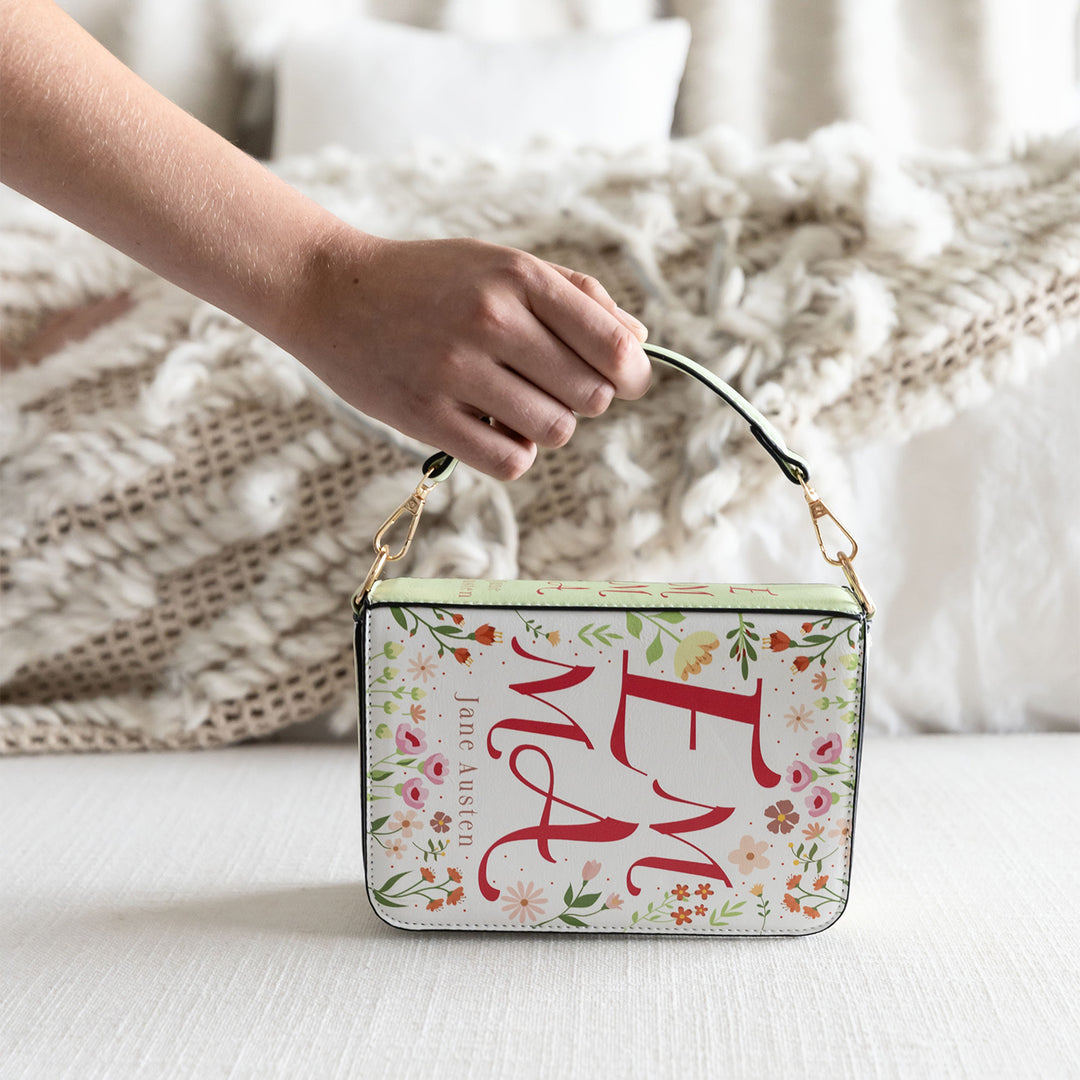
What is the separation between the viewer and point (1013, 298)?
29.5 inches

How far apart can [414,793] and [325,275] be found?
0.27 meters

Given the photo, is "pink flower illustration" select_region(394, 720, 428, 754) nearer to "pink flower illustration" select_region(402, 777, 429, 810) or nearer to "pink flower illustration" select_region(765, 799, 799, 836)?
"pink flower illustration" select_region(402, 777, 429, 810)

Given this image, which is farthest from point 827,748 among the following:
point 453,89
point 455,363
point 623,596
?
point 453,89

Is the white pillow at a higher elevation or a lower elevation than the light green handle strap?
higher

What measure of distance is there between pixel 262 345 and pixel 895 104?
3.03 feet

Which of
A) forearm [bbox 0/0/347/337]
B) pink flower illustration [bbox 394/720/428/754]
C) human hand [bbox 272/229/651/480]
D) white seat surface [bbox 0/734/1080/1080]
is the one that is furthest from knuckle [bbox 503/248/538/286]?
white seat surface [bbox 0/734/1080/1080]

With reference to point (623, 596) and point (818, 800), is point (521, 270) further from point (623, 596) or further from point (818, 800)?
point (818, 800)

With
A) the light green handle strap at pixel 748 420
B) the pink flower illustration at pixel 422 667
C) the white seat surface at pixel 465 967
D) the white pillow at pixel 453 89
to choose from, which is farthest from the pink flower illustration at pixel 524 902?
the white pillow at pixel 453 89

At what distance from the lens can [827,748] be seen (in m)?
0.51

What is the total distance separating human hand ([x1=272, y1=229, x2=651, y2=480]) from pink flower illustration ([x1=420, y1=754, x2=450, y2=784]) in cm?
15

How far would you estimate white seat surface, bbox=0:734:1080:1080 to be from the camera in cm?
41

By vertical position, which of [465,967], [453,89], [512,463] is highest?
[453,89]

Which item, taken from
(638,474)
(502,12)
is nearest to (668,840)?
(638,474)

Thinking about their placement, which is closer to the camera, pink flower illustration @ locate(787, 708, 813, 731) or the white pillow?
pink flower illustration @ locate(787, 708, 813, 731)
